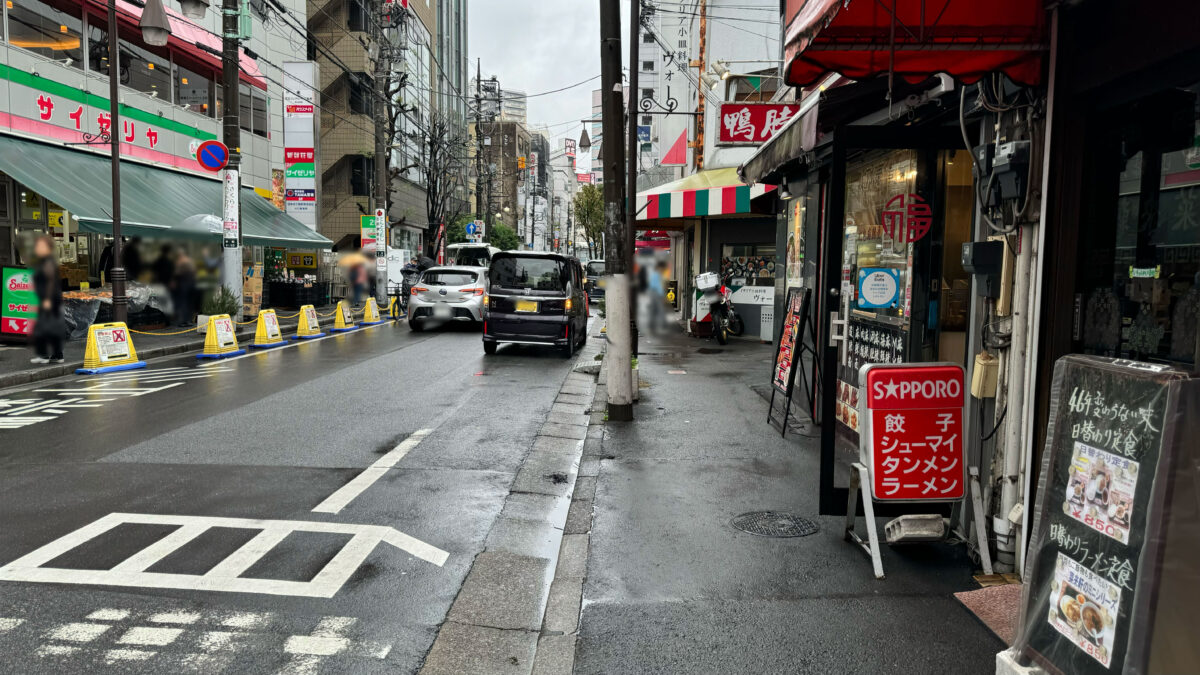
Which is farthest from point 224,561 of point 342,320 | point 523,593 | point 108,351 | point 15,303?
point 342,320

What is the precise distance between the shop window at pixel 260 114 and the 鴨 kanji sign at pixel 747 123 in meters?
20.7

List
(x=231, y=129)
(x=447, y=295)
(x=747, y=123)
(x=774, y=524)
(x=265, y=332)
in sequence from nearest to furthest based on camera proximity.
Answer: (x=774, y=524)
(x=747, y=123)
(x=231, y=129)
(x=265, y=332)
(x=447, y=295)

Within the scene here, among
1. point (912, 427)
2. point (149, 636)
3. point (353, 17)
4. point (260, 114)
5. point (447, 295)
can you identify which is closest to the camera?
point (149, 636)

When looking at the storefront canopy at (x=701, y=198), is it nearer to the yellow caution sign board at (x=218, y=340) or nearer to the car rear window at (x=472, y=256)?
the yellow caution sign board at (x=218, y=340)

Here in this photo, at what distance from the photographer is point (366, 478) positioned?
21.0 ft

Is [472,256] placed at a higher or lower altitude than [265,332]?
higher

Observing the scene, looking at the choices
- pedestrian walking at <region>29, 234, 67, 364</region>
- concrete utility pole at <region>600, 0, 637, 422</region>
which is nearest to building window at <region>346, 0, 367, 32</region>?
concrete utility pole at <region>600, 0, 637, 422</region>

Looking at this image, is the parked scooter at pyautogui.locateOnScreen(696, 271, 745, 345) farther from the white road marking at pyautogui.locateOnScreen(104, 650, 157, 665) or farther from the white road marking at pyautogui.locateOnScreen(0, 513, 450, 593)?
the white road marking at pyautogui.locateOnScreen(104, 650, 157, 665)

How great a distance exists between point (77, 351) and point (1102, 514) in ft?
51.0

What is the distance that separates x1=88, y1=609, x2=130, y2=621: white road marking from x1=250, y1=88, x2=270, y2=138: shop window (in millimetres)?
26507

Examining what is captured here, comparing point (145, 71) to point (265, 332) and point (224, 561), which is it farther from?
point (224, 561)

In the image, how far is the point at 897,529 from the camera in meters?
4.55

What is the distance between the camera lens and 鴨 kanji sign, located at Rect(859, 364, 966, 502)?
4516mm

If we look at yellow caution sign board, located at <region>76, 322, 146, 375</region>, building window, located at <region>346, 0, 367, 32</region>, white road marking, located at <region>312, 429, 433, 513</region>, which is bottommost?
A: white road marking, located at <region>312, 429, 433, 513</region>
